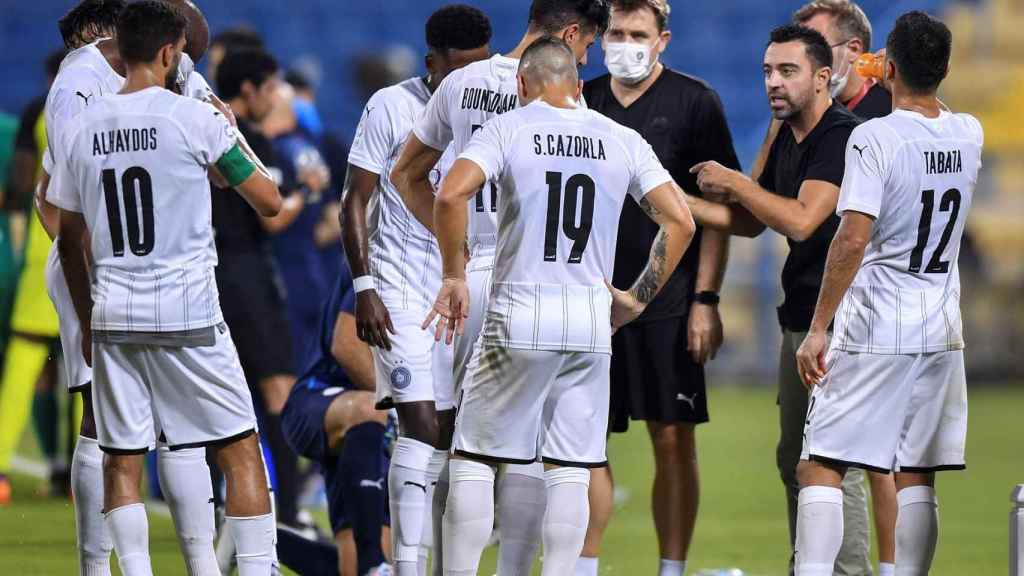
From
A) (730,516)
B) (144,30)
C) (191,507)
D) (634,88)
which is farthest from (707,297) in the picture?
(730,516)

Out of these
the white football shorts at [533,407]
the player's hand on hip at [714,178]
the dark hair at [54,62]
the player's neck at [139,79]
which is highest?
the dark hair at [54,62]

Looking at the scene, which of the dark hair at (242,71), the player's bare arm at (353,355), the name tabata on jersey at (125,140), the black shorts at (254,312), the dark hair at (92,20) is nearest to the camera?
the name tabata on jersey at (125,140)

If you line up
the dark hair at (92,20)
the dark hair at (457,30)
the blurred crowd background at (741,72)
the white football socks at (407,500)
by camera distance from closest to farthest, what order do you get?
the white football socks at (407,500) → the dark hair at (92,20) → the dark hair at (457,30) → the blurred crowd background at (741,72)

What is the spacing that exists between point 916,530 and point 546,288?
4.99ft

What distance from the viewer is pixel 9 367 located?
9.49 meters

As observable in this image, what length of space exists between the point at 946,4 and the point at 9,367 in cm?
1478

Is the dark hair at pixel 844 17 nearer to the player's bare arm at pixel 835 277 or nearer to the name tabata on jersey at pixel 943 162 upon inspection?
the name tabata on jersey at pixel 943 162

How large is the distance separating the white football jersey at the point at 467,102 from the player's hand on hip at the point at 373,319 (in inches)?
24.6

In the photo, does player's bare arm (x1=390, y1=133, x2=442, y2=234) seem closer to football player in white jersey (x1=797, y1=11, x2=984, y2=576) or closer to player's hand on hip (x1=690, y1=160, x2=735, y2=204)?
player's hand on hip (x1=690, y1=160, x2=735, y2=204)

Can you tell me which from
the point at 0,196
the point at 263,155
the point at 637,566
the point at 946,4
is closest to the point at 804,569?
the point at 637,566

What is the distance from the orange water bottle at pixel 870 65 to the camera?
659cm

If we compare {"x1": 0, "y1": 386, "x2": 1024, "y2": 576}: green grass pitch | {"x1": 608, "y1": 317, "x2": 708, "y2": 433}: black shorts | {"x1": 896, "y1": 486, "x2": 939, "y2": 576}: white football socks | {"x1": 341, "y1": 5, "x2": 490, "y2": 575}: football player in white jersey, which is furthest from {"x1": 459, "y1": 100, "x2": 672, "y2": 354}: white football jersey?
{"x1": 0, "y1": 386, "x2": 1024, "y2": 576}: green grass pitch

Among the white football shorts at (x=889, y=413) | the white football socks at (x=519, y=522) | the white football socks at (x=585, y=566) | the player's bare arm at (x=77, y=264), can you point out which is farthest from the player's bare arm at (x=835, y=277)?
the player's bare arm at (x=77, y=264)

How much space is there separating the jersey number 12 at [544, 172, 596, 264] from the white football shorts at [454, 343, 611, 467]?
345 millimetres
